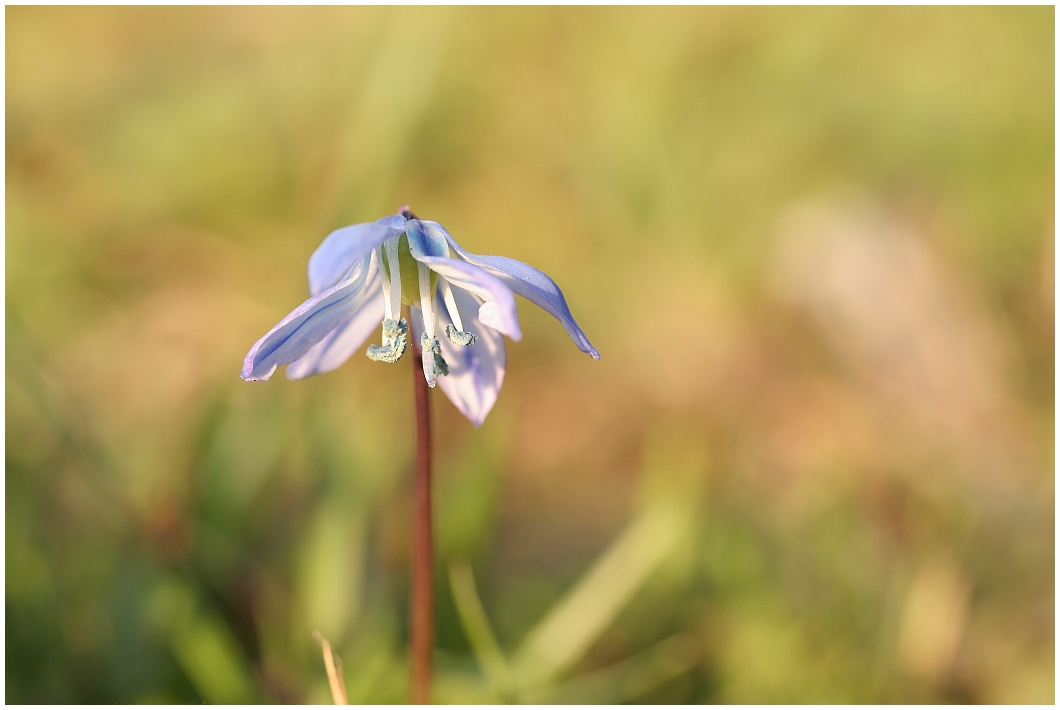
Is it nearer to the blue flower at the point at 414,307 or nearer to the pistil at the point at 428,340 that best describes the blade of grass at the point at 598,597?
the blue flower at the point at 414,307

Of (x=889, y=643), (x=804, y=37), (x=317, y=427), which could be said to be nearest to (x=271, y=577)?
(x=317, y=427)

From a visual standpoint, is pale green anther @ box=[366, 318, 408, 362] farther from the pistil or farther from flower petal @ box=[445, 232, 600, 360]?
flower petal @ box=[445, 232, 600, 360]

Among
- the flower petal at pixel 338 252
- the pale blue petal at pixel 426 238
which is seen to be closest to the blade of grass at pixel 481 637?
the pale blue petal at pixel 426 238

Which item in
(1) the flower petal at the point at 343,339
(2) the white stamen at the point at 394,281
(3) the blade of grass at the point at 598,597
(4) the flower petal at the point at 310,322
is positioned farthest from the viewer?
(3) the blade of grass at the point at 598,597

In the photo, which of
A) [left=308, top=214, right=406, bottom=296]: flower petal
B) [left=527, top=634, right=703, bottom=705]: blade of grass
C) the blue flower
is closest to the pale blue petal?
the blue flower

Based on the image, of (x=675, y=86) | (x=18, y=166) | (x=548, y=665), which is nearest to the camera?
(x=548, y=665)

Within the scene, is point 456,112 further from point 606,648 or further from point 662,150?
point 606,648

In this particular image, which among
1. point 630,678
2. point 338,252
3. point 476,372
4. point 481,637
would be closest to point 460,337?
point 476,372

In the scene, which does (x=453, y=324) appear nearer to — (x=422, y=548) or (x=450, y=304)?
(x=450, y=304)
